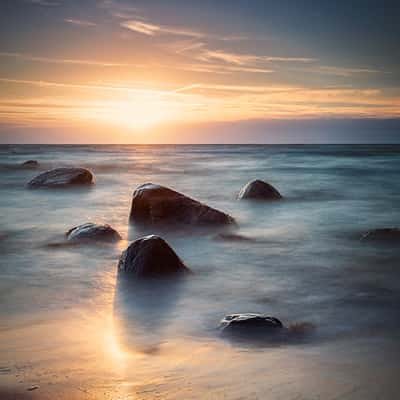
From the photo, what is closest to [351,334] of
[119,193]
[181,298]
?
[181,298]

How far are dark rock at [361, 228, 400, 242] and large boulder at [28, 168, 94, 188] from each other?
10550 millimetres

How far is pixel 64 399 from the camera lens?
9.52 feet

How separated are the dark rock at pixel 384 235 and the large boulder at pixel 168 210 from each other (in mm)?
2657

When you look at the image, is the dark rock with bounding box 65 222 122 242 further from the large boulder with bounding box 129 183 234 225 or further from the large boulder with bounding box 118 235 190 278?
the large boulder with bounding box 118 235 190 278

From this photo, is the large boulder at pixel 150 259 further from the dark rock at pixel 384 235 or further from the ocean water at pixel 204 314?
the dark rock at pixel 384 235

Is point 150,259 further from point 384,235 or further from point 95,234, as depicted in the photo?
point 384,235

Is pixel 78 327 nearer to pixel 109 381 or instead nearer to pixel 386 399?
pixel 109 381

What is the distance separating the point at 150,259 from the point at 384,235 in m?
4.40

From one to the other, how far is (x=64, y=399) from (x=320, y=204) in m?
11.6

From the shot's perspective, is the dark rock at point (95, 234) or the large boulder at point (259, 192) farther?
the large boulder at point (259, 192)

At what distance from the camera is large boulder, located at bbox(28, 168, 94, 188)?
16.0m

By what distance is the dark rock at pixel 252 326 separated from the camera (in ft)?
13.2

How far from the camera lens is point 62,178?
52.7 feet

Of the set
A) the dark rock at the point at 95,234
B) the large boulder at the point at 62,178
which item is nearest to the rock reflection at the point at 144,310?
the dark rock at the point at 95,234
